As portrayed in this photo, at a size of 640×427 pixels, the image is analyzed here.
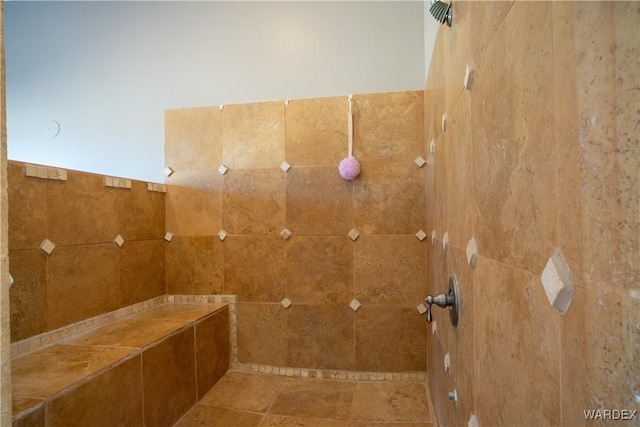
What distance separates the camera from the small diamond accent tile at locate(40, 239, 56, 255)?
1086 mm

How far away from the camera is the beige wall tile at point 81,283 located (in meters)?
1.13

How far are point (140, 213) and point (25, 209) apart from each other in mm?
540

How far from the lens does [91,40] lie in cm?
208

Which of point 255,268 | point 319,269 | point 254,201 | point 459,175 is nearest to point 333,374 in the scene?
point 319,269

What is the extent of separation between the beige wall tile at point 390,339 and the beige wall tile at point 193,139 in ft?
4.25

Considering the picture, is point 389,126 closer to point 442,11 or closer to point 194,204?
point 442,11

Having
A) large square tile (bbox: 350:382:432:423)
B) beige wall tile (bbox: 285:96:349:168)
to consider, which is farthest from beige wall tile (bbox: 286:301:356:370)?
→ beige wall tile (bbox: 285:96:349:168)

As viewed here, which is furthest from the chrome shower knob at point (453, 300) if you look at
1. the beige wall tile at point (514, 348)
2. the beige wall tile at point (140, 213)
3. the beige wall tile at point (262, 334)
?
the beige wall tile at point (140, 213)

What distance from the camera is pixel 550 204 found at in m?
0.33

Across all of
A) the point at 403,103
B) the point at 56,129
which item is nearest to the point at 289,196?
the point at 403,103

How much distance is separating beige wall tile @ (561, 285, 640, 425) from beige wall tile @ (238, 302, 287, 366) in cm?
147

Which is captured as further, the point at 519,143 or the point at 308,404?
the point at 308,404

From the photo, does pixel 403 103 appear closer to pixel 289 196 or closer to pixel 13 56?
pixel 289 196

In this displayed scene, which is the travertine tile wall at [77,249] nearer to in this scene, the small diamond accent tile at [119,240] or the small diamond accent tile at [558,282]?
the small diamond accent tile at [119,240]
